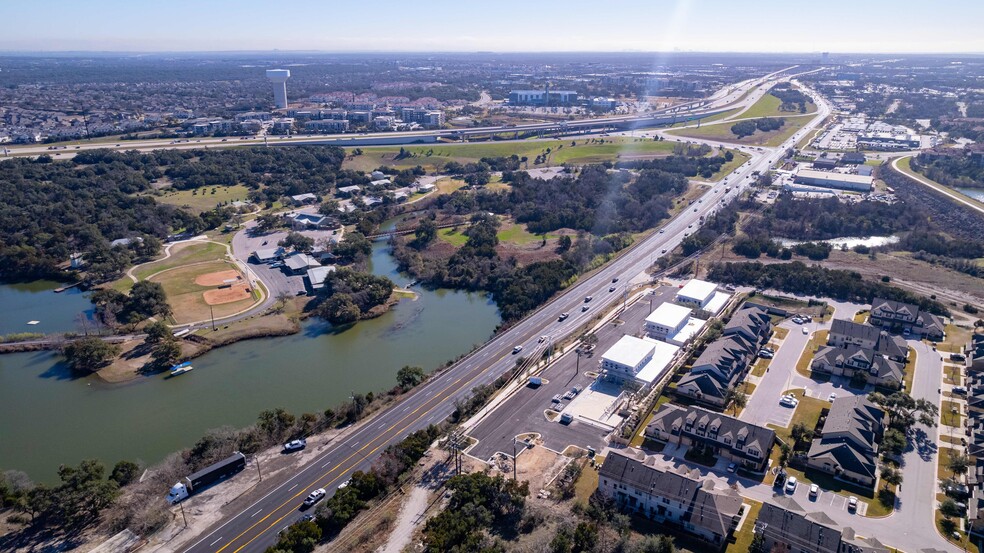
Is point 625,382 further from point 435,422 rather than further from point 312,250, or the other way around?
point 312,250

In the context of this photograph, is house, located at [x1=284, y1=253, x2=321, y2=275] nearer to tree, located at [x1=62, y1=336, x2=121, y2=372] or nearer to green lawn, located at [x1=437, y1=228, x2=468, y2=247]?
green lawn, located at [x1=437, y1=228, x2=468, y2=247]

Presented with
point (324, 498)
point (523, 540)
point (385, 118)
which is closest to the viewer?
point (523, 540)

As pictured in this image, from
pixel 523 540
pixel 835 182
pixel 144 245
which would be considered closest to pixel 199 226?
pixel 144 245

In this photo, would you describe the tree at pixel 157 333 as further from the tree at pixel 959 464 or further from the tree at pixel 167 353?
the tree at pixel 959 464

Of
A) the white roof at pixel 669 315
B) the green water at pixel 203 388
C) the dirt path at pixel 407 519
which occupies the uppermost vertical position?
the white roof at pixel 669 315

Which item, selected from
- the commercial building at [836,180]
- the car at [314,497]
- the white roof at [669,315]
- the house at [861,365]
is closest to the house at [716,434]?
the house at [861,365]

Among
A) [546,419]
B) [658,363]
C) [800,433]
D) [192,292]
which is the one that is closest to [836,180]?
[658,363]

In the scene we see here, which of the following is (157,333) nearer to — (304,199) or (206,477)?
(206,477)
